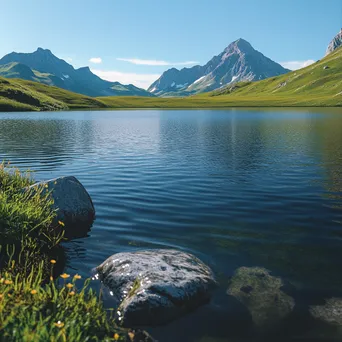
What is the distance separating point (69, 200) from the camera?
15.9 metres

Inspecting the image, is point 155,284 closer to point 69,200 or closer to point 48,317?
point 48,317

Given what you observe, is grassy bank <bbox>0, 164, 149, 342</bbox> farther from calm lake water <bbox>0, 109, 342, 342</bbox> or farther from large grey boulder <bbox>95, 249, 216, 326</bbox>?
calm lake water <bbox>0, 109, 342, 342</bbox>

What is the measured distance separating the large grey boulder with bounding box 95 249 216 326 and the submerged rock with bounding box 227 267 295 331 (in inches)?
36.4

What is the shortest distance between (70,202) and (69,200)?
0.35 feet

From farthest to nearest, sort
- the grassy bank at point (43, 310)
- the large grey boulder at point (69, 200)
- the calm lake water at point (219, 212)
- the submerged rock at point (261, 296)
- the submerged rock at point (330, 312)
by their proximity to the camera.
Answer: the large grey boulder at point (69, 200) → the calm lake water at point (219, 212) → the submerged rock at point (261, 296) → the submerged rock at point (330, 312) → the grassy bank at point (43, 310)

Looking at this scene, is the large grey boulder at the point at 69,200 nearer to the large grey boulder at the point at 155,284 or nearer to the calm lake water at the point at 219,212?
the calm lake water at the point at 219,212

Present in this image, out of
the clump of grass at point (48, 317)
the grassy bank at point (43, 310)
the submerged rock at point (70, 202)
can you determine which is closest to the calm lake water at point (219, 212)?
the submerged rock at point (70, 202)

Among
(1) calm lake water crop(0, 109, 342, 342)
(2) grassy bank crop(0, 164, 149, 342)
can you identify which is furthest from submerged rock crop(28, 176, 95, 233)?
(2) grassy bank crop(0, 164, 149, 342)

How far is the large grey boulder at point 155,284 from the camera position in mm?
8992

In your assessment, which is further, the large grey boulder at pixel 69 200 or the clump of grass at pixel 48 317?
the large grey boulder at pixel 69 200

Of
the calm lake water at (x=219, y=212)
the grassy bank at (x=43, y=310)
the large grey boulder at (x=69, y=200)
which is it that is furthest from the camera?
the large grey boulder at (x=69, y=200)

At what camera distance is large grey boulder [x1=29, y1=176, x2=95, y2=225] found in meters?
15.4

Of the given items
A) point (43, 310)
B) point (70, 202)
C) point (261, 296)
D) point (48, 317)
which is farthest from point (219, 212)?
point (48, 317)

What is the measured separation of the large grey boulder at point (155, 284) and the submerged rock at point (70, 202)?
14.8 feet
